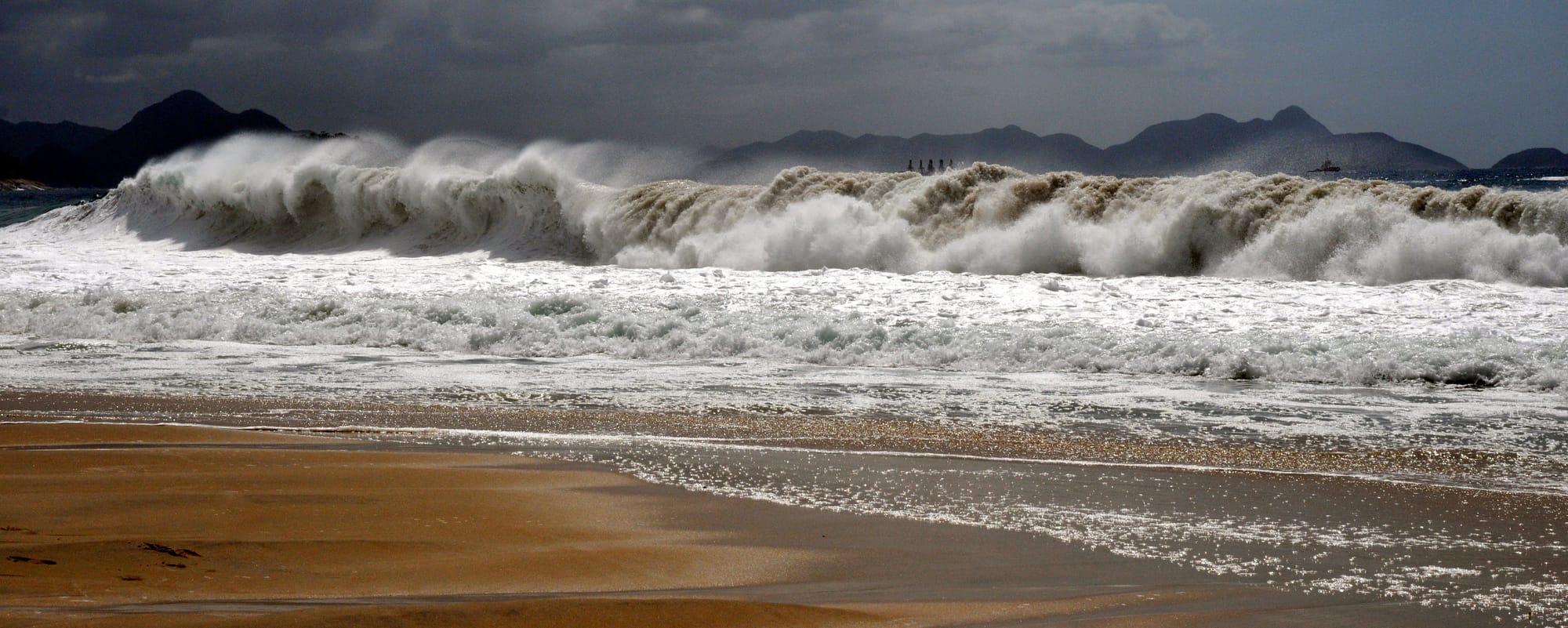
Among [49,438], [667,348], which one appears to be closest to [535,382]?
[667,348]

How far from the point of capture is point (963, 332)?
10430mm

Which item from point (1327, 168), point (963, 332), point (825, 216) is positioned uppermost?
point (1327, 168)

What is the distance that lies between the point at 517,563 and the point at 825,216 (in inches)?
650

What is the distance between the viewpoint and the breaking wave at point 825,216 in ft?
52.1

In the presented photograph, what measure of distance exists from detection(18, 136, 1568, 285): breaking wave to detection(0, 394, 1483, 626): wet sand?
499 inches

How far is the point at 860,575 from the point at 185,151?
102ft

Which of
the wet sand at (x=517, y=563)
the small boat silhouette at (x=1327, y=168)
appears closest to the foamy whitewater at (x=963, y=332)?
the wet sand at (x=517, y=563)

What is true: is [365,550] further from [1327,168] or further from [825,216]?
[1327,168]

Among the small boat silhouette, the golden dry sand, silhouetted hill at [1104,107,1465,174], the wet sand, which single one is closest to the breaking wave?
the wet sand

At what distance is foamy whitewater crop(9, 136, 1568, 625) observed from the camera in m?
4.96

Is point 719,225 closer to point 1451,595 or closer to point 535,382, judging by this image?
point 535,382

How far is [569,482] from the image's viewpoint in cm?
495

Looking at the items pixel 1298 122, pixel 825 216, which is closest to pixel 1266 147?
pixel 1298 122

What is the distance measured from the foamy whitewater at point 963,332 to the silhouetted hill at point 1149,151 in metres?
10.2
